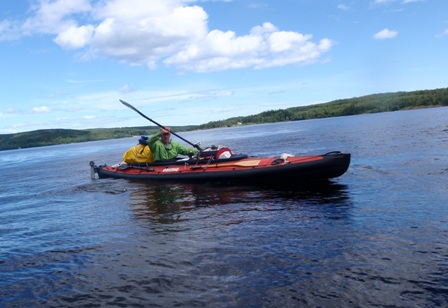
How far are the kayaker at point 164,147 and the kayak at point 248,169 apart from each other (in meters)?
0.57

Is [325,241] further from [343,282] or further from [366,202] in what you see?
[366,202]

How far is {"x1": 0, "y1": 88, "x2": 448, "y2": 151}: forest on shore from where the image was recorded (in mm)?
130000

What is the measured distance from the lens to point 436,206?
998 centimetres

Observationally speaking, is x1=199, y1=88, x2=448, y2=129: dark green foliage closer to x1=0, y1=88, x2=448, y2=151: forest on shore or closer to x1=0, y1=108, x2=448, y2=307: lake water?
x1=0, y1=88, x2=448, y2=151: forest on shore

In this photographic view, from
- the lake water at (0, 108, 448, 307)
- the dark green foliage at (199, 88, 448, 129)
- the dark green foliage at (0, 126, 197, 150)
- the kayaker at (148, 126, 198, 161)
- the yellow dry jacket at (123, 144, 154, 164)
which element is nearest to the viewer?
the lake water at (0, 108, 448, 307)

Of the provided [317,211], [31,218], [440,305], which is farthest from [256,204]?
[31,218]

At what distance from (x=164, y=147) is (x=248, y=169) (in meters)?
6.08

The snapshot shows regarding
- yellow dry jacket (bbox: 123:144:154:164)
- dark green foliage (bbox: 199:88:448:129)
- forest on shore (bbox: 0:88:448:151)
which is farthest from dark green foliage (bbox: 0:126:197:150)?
yellow dry jacket (bbox: 123:144:154:164)

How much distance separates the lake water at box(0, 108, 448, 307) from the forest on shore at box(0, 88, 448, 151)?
428 feet

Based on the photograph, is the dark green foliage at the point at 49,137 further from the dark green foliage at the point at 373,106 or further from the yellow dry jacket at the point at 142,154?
the yellow dry jacket at the point at 142,154

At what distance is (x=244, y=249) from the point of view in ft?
26.2

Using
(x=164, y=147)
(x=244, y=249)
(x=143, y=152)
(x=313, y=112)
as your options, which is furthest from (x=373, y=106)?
(x=244, y=249)

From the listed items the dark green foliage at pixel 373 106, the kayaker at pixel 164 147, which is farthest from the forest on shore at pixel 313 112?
the kayaker at pixel 164 147

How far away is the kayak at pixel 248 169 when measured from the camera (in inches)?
541
